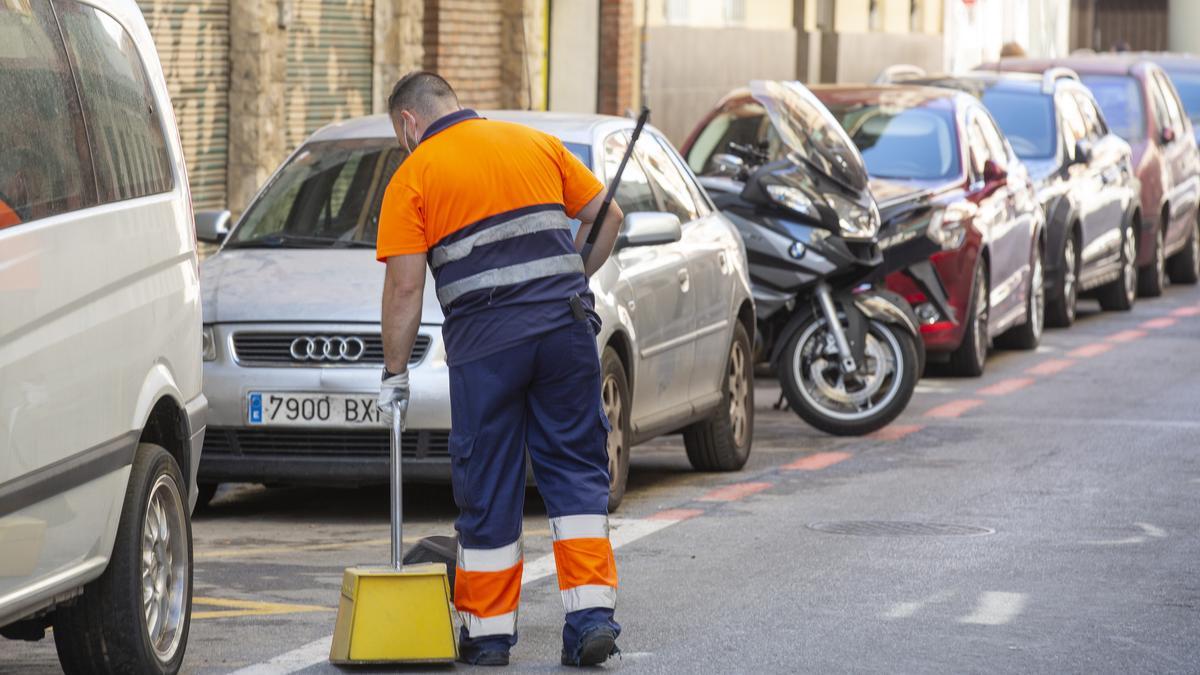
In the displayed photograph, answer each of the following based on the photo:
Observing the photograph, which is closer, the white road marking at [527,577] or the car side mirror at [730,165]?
the white road marking at [527,577]

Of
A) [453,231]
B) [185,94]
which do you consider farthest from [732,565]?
[185,94]

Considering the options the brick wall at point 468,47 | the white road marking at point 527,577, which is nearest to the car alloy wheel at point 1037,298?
the brick wall at point 468,47

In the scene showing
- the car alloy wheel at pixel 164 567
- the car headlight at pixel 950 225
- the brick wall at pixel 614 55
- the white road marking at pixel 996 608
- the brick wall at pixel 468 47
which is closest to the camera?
the car alloy wheel at pixel 164 567

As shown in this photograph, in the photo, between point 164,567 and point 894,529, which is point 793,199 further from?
point 164,567

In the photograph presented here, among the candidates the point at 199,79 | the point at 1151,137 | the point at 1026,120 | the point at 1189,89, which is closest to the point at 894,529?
the point at 199,79

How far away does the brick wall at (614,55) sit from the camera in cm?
2530

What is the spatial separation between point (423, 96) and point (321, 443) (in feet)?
9.31

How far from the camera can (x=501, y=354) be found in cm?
730

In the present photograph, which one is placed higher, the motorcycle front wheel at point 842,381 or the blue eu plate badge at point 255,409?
the blue eu plate badge at point 255,409

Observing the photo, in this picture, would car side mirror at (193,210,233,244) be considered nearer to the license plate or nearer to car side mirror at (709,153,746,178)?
the license plate

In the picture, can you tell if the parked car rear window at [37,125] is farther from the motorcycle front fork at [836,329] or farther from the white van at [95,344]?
the motorcycle front fork at [836,329]

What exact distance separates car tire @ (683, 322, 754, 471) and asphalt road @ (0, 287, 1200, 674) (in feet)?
0.51

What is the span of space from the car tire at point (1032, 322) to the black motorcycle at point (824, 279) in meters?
4.63

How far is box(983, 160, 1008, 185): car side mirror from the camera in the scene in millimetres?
16359
